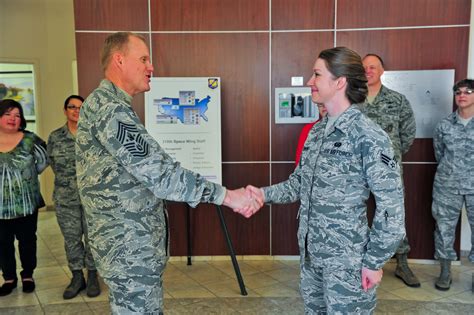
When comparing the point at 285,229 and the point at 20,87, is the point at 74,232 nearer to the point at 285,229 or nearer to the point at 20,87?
the point at 285,229

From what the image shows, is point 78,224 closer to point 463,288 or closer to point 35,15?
point 463,288

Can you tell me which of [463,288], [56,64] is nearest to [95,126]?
[463,288]

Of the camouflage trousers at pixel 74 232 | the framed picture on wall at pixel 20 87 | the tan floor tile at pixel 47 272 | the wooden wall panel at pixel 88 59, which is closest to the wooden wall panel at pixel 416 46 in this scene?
the wooden wall panel at pixel 88 59

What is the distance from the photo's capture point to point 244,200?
194 cm

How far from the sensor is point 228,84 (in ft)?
13.0

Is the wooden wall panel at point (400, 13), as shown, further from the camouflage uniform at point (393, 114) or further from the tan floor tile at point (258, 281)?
the tan floor tile at point (258, 281)

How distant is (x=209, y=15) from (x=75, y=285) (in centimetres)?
262

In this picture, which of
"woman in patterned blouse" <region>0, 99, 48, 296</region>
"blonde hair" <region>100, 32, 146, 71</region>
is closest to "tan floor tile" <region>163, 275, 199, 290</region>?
"woman in patterned blouse" <region>0, 99, 48, 296</region>

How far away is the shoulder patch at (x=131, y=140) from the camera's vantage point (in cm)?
161

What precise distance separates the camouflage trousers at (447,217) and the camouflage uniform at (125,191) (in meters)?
2.46

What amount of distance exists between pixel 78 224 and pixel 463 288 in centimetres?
314

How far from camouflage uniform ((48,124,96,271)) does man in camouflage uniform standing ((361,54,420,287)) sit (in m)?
2.43

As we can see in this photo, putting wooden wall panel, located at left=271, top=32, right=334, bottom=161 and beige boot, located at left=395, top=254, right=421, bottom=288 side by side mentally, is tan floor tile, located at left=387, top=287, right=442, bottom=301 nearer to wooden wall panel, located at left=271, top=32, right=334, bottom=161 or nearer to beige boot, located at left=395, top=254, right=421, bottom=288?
beige boot, located at left=395, top=254, right=421, bottom=288

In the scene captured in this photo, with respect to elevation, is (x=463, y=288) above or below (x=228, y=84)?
below
